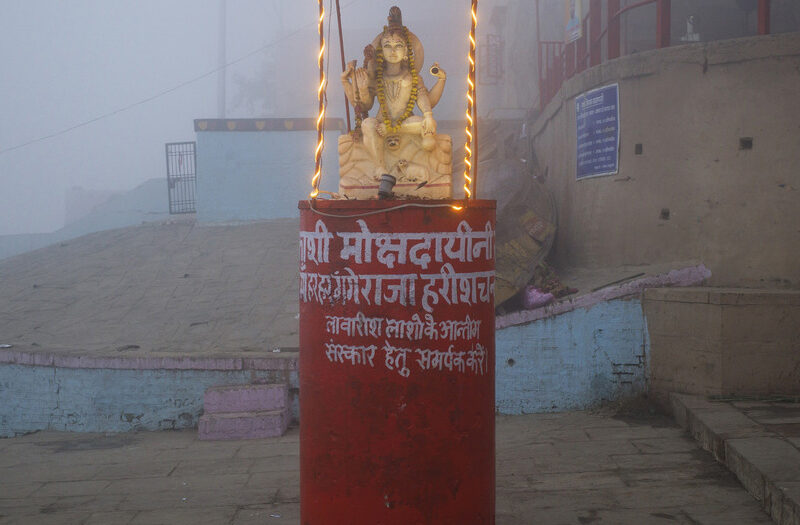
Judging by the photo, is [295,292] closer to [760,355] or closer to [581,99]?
[581,99]

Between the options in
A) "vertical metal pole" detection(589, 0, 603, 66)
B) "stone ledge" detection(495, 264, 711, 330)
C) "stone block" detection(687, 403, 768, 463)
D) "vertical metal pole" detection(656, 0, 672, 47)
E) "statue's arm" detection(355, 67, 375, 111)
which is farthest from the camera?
"vertical metal pole" detection(589, 0, 603, 66)

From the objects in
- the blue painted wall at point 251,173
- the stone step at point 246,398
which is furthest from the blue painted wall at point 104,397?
the blue painted wall at point 251,173

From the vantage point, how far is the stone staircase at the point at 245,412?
7145 millimetres

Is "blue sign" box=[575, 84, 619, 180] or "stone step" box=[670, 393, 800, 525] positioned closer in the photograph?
"stone step" box=[670, 393, 800, 525]

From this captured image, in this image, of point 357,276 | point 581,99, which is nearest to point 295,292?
point 581,99

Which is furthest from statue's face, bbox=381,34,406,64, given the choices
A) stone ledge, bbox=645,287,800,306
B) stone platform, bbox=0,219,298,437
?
stone platform, bbox=0,219,298,437

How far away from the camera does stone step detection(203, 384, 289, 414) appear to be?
24.0ft

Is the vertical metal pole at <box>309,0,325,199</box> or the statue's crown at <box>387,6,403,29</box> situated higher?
the statue's crown at <box>387,6,403,29</box>

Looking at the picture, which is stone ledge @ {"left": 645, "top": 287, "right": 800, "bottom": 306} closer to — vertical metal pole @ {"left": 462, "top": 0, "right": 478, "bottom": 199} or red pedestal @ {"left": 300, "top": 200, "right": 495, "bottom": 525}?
vertical metal pole @ {"left": 462, "top": 0, "right": 478, "bottom": 199}

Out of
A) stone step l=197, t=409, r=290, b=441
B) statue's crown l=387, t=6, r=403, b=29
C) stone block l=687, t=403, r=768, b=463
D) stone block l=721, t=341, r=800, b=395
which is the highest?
statue's crown l=387, t=6, r=403, b=29

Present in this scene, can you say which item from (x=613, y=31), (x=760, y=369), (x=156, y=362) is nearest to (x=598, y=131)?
(x=613, y=31)

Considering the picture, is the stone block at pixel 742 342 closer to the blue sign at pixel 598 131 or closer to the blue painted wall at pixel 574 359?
the blue painted wall at pixel 574 359

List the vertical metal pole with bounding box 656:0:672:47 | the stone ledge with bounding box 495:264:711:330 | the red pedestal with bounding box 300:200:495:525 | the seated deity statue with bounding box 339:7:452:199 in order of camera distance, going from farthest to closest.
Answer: the vertical metal pole with bounding box 656:0:672:47
the stone ledge with bounding box 495:264:711:330
the seated deity statue with bounding box 339:7:452:199
the red pedestal with bounding box 300:200:495:525

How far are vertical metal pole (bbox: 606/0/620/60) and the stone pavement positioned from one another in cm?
455
